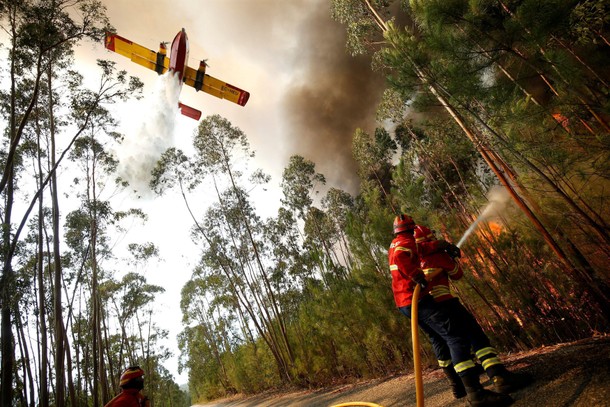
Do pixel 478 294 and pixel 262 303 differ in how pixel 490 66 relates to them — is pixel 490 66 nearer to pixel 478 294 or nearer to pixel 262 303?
pixel 478 294

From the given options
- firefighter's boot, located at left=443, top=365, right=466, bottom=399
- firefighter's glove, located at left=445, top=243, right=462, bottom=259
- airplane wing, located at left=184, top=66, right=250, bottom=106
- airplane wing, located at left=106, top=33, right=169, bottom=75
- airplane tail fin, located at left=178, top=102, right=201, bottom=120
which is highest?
airplane wing, located at left=106, top=33, right=169, bottom=75

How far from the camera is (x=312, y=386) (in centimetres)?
999

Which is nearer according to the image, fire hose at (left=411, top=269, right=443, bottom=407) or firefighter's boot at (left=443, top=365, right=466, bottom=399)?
fire hose at (left=411, top=269, right=443, bottom=407)

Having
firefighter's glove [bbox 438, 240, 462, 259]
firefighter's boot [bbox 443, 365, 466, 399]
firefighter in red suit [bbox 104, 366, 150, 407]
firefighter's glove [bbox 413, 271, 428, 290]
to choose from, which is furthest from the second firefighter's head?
firefighter's glove [bbox 438, 240, 462, 259]

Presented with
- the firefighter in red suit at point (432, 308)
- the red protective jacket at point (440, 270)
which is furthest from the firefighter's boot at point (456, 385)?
the red protective jacket at point (440, 270)

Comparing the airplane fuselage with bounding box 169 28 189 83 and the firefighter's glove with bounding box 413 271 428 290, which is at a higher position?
the airplane fuselage with bounding box 169 28 189 83

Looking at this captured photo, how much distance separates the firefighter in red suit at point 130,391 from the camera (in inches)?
119

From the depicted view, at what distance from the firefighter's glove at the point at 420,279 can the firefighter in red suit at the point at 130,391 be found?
3.12 meters

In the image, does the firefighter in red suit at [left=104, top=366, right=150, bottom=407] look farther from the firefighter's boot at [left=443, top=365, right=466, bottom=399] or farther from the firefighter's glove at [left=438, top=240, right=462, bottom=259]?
the firefighter's glove at [left=438, top=240, right=462, bottom=259]

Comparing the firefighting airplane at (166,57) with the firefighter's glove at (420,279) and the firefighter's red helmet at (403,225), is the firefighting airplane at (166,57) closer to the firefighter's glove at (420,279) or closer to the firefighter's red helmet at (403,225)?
the firefighter's red helmet at (403,225)

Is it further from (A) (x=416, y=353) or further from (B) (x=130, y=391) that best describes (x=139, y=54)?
(A) (x=416, y=353)

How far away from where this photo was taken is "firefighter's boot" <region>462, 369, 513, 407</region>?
81.0 inches

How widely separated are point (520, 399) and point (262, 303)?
13.6 m

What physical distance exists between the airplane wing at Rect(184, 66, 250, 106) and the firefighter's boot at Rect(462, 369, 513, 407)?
1086cm
